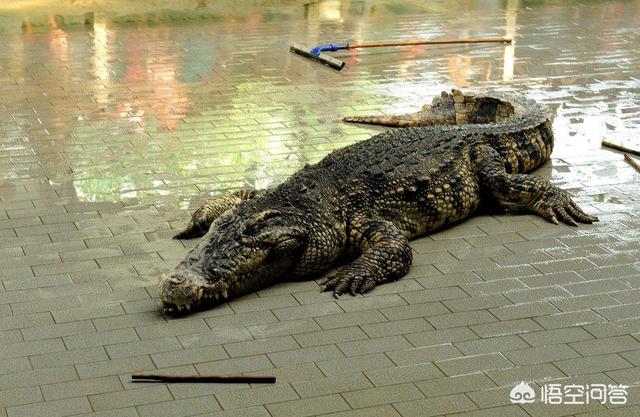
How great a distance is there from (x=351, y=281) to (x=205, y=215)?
1249mm

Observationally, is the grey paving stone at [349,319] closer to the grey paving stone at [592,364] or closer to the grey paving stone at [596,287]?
Answer: the grey paving stone at [592,364]

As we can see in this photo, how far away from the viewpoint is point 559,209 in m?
7.33

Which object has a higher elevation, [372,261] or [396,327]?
[372,261]

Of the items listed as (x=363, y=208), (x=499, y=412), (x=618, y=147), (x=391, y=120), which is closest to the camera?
(x=499, y=412)

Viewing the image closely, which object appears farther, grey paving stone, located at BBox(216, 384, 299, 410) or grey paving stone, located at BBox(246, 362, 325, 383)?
grey paving stone, located at BBox(246, 362, 325, 383)

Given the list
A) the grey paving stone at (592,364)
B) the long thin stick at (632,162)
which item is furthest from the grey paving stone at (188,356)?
the long thin stick at (632,162)

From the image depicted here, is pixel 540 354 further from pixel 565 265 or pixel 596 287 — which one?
pixel 565 265

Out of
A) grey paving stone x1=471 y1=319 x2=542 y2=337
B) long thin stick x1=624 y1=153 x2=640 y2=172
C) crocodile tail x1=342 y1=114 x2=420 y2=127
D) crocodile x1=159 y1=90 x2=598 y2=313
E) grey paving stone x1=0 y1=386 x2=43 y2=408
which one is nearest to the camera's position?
grey paving stone x1=0 y1=386 x2=43 y2=408

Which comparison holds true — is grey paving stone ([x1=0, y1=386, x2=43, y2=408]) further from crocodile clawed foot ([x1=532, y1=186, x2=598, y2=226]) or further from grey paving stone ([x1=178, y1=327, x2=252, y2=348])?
crocodile clawed foot ([x1=532, y1=186, x2=598, y2=226])

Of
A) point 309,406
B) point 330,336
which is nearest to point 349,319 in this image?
point 330,336

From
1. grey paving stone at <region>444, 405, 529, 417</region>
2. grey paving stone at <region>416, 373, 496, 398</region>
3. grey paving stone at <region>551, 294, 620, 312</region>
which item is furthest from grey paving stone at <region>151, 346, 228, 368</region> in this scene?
grey paving stone at <region>551, 294, 620, 312</region>

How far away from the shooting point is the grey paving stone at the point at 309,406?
16.0 feet

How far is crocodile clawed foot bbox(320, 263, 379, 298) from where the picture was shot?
6.20 meters

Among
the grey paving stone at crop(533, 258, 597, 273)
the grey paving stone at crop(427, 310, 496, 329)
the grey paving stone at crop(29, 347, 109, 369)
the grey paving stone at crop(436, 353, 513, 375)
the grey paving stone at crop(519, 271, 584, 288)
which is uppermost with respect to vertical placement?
the grey paving stone at crop(533, 258, 597, 273)
